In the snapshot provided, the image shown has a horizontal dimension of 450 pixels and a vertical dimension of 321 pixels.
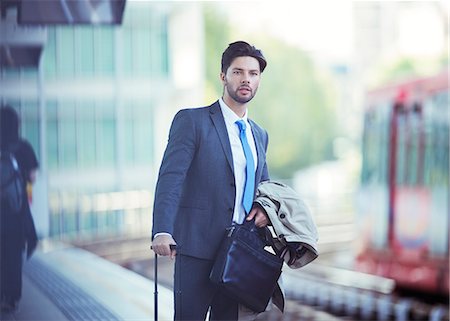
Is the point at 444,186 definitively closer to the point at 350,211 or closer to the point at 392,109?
the point at 392,109

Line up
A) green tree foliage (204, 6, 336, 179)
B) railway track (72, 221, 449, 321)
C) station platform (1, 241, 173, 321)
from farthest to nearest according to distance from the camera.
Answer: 1. green tree foliage (204, 6, 336, 179)
2. railway track (72, 221, 449, 321)
3. station platform (1, 241, 173, 321)

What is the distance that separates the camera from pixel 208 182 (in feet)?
9.85

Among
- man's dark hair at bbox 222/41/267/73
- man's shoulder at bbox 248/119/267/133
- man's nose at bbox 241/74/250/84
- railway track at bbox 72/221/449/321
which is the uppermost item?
man's dark hair at bbox 222/41/267/73

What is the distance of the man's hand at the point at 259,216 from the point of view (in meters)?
2.98

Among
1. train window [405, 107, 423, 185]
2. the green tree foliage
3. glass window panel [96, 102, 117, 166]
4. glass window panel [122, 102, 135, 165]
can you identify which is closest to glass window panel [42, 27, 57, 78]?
glass window panel [96, 102, 117, 166]

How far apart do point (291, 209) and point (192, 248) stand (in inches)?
14.4

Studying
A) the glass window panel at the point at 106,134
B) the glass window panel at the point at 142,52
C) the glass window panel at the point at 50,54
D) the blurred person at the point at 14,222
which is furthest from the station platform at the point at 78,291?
the glass window panel at the point at 142,52

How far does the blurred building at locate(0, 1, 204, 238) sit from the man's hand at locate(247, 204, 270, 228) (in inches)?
23.1

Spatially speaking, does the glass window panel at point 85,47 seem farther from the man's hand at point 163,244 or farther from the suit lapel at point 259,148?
the man's hand at point 163,244

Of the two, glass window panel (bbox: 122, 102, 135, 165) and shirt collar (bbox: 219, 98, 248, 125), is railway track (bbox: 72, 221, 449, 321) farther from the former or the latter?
shirt collar (bbox: 219, 98, 248, 125)

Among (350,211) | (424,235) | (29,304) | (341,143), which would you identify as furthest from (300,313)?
(350,211)

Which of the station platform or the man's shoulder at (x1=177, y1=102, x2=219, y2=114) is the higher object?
the man's shoulder at (x1=177, y1=102, x2=219, y2=114)

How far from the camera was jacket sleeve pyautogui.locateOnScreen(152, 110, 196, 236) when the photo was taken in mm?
2928

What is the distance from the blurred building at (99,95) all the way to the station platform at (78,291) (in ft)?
0.51
